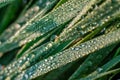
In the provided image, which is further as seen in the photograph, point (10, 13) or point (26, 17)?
point (10, 13)

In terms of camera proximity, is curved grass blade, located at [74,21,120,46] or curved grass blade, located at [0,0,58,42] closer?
curved grass blade, located at [74,21,120,46]

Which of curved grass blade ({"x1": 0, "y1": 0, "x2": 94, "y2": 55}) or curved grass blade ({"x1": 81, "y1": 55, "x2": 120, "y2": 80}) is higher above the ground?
curved grass blade ({"x1": 0, "y1": 0, "x2": 94, "y2": 55})

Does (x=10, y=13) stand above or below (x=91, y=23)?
above

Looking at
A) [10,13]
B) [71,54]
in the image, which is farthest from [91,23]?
[10,13]

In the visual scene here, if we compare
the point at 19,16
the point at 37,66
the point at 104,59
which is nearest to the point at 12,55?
the point at 19,16

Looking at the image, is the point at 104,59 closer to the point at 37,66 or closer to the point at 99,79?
the point at 99,79

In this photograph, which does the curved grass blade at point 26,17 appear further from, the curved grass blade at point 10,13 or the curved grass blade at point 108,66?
the curved grass blade at point 108,66

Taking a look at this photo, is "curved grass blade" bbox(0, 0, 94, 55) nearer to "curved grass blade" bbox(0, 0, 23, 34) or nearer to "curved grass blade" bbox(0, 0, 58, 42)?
"curved grass blade" bbox(0, 0, 58, 42)

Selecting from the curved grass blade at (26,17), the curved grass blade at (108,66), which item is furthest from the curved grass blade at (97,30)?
the curved grass blade at (26,17)

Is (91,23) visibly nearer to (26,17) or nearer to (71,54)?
(71,54)

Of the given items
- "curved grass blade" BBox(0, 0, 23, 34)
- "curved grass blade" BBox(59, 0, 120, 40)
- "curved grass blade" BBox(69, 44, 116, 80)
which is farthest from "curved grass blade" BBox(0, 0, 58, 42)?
"curved grass blade" BBox(69, 44, 116, 80)
